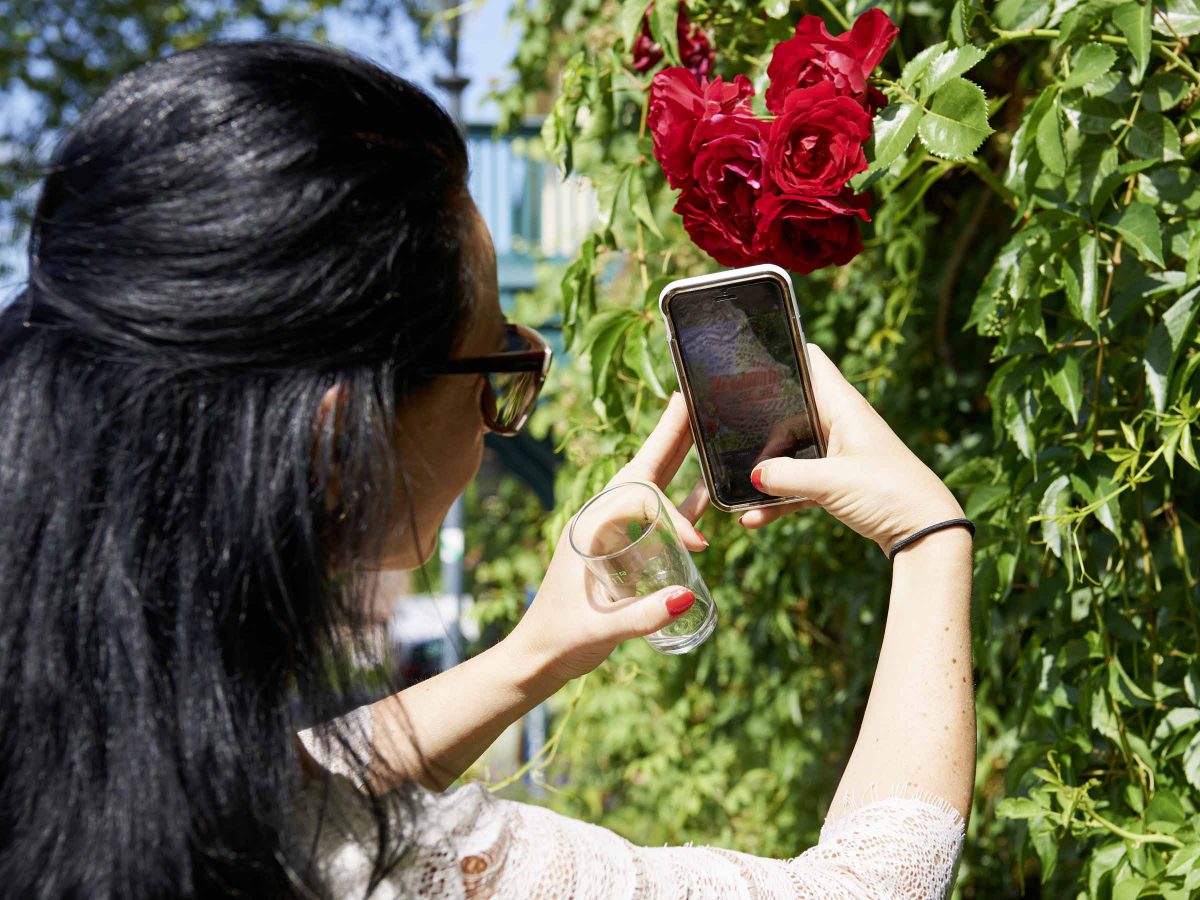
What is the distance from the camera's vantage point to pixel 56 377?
82 cm

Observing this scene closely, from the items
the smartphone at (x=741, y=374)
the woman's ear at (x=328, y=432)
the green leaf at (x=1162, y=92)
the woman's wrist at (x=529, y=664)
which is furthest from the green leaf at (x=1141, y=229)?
the woman's ear at (x=328, y=432)

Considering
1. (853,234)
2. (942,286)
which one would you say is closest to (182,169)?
(853,234)

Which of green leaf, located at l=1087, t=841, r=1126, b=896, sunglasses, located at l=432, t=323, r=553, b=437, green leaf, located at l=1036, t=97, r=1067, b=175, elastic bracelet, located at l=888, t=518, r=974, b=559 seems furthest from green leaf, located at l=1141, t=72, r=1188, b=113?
green leaf, located at l=1087, t=841, r=1126, b=896

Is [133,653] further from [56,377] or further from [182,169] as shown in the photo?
[182,169]

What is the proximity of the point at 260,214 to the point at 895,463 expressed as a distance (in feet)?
1.82

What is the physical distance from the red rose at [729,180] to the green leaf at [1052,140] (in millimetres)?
288

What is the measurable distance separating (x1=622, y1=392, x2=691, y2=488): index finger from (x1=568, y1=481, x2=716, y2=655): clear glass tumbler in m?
0.07

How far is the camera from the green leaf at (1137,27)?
1.21m

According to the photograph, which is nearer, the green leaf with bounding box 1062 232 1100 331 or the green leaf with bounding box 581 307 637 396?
the green leaf with bounding box 1062 232 1100 331

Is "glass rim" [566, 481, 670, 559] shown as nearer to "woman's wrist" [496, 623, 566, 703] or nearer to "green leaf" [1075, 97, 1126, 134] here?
"woman's wrist" [496, 623, 566, 703]

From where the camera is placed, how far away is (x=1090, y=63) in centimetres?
127

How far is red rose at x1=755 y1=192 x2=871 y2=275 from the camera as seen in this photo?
125cm

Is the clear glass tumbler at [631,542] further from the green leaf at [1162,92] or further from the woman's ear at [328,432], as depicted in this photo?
the green leaf at [1162,92]

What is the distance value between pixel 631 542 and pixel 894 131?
499 millimetres
